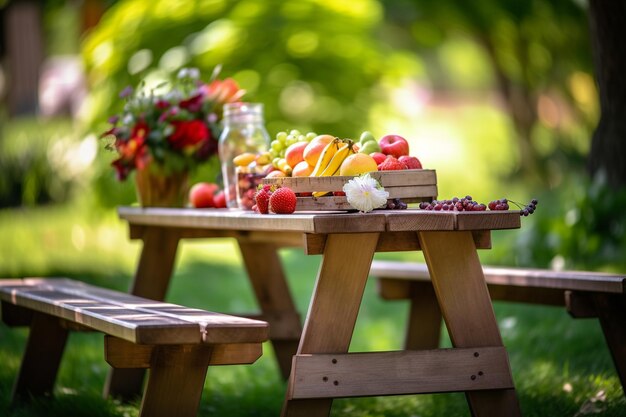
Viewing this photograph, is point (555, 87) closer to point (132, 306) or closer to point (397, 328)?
point (397, 328)

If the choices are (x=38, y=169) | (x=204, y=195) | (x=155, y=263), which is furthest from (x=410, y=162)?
(x=38, y=169)

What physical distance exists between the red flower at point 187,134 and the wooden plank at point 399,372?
1.67 m

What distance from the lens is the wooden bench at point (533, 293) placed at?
343cm

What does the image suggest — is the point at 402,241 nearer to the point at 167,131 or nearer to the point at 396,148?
the point at 396,148

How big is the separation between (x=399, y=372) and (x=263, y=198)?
712 millimetres

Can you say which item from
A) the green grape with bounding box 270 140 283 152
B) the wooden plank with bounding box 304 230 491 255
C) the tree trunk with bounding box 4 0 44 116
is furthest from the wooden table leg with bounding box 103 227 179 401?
the tree trunk with bounding box 4 0 44 116

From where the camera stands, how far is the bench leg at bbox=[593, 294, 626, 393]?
3.43 metres

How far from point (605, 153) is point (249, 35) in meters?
4.38

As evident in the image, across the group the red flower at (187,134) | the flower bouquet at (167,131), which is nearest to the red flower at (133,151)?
the flower bouquet at (167,131)

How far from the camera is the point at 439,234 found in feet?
10.2

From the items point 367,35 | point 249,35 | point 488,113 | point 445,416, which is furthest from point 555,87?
point 488,113

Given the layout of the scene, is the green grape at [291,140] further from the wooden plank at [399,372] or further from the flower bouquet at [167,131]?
the wooden plank at [399,372]

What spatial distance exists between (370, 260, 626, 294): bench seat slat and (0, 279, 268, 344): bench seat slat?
3.58 ft

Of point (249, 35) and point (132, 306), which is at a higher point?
point (249, 35)
